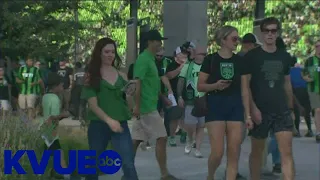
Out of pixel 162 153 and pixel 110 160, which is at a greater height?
pixel 110 160

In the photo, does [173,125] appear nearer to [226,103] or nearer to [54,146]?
[54,146]

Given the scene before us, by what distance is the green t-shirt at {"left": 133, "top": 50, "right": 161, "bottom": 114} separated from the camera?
30.1 feet

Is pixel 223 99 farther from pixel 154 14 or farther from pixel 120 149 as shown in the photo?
pixel 154 14

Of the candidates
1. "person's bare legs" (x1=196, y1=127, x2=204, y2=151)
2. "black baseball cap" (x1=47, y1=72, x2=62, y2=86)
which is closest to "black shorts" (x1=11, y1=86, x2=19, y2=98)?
"person's bare legs" (x1=196, y1=127, x2=204, y2=151)

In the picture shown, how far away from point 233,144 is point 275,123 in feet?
1.64

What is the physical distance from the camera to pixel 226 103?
8.18 meters

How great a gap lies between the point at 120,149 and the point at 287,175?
190 cm

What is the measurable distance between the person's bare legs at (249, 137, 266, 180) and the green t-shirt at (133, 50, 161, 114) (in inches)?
55.7

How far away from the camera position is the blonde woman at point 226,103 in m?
8.17

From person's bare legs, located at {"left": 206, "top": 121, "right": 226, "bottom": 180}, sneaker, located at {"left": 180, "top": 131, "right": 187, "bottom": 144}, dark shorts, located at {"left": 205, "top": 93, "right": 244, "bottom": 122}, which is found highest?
dark shorts, located at {"left": 205, "top": 93, "right": 244, "bottom": 122}

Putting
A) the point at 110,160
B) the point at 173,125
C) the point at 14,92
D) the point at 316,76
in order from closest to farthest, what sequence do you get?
the point at 110,160 → the point at 173,125 → the point at 316,76 → the point at 14,92

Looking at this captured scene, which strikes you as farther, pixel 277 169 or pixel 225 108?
pixel 277 169

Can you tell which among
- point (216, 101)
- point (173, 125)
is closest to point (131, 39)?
point (173, 125)

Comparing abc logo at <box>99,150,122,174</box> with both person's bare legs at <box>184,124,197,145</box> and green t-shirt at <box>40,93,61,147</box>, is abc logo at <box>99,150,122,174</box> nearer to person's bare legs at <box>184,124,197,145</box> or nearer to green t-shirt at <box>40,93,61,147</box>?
green t-shirt at <box>40,93,61,147</box>
